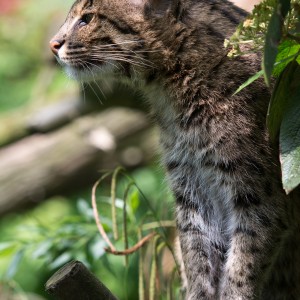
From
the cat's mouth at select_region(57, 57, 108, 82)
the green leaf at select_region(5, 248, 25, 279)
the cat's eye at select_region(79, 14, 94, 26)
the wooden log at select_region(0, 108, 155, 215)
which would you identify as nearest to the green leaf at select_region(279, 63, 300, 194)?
the cat's mouth at select_region(57, 57, 108, 82)

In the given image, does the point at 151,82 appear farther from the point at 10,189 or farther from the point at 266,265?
the point at 10,189

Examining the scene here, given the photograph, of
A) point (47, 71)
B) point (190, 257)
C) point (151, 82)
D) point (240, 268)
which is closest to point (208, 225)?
point (190, 257)

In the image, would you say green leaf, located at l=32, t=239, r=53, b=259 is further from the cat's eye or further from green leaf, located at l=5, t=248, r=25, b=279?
the cat's eye

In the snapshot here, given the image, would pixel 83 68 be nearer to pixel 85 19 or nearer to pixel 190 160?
pixel 85 19

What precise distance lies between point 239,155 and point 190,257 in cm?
61

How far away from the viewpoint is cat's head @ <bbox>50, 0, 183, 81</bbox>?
3.71 meters

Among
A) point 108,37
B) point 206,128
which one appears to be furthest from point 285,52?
point 108,37

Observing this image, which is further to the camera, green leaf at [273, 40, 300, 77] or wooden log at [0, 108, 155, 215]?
wooden log at [0, 108, 155, 215]

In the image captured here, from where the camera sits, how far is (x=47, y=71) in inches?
341

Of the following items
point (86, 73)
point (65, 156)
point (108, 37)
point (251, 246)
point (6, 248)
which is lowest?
point (65, 156)

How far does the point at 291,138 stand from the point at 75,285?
34.9 inches

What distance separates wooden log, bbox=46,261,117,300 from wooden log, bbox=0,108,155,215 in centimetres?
381

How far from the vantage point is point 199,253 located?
3844 millimetres

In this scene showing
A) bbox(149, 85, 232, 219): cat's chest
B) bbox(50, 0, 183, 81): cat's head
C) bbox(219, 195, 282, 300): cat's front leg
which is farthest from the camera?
bbox(50, 0, 183, 81): cat's head
